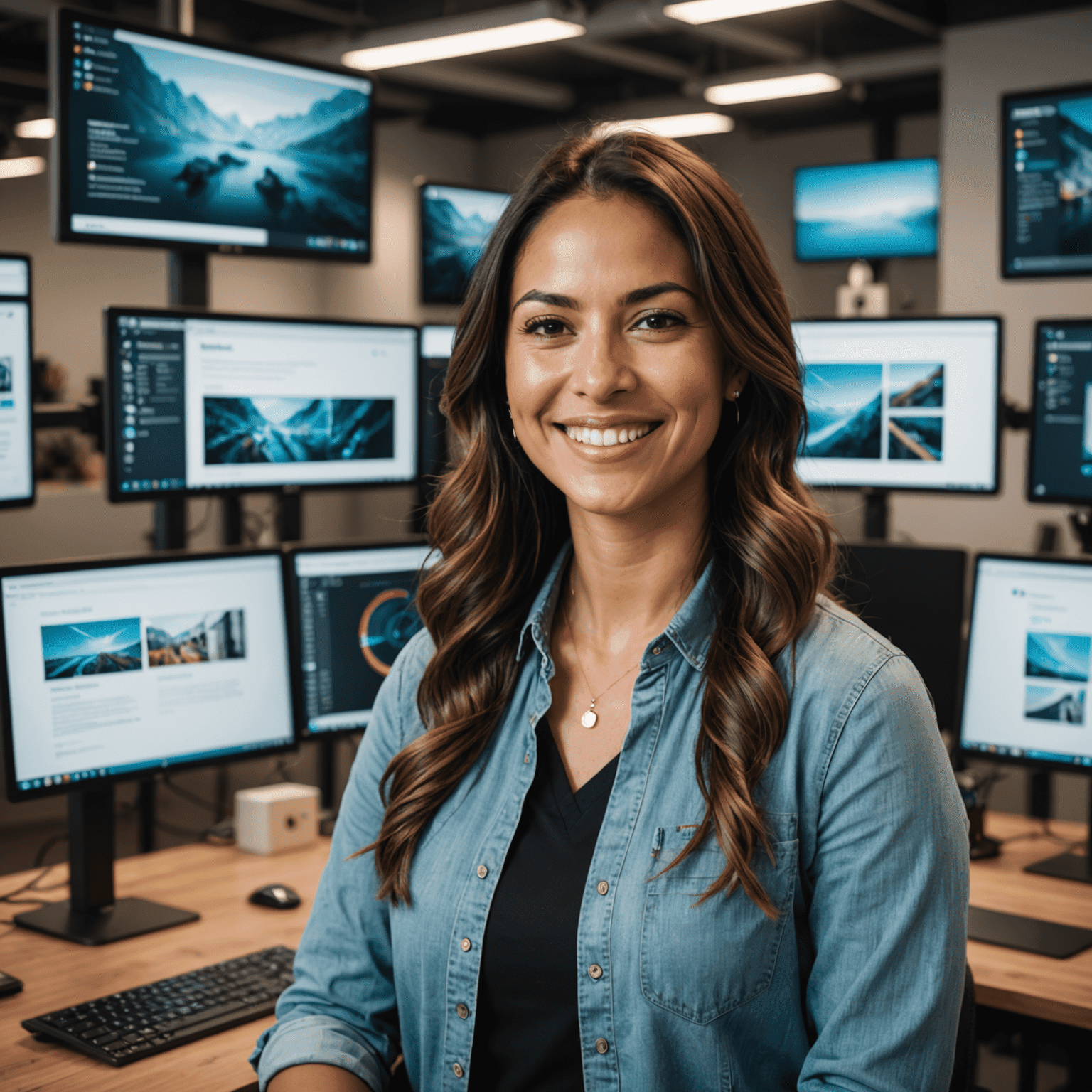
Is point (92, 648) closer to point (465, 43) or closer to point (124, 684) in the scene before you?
point (124, 684)

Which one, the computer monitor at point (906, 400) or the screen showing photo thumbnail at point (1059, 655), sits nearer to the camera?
the screen showing photo thumbnail at point (1059, 655)

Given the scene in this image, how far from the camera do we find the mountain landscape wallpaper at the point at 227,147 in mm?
1952

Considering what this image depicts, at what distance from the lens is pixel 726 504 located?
4.34ft

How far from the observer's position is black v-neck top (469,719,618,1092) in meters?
1.19

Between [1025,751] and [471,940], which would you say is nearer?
[471,940]

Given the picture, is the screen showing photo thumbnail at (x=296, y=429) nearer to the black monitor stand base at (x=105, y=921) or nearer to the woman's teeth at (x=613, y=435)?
the black monitor stand base at (x=105, y=921)

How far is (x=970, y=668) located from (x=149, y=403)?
56.7 inches

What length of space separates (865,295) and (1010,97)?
77.6 inches

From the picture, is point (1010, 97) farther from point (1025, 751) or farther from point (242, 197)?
point (242, 197)

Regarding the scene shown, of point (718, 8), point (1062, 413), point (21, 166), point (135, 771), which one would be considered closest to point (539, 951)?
point (135, 771)

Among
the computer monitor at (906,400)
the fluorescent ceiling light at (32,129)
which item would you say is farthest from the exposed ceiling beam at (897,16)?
the computer monitor at (906,400)

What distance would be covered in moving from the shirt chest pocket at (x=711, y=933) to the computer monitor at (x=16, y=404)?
4.31ft

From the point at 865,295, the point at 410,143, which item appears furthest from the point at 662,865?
the point at 410,143

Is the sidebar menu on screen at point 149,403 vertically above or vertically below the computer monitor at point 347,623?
above
